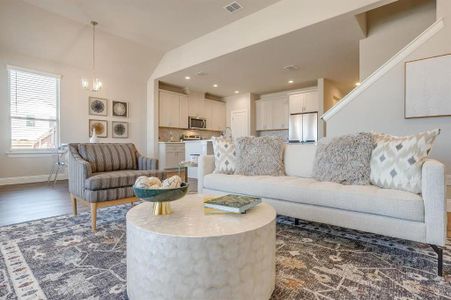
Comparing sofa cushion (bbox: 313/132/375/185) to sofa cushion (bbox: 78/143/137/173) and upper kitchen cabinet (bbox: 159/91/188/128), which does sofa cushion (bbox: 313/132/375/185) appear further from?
upper kitchen cabinet (bbox: 159/91/188/128)

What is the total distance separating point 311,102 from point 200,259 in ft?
21.0

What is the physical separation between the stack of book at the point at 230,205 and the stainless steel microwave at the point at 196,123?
21.1ft

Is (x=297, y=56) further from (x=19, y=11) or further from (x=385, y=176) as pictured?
(x=19, y=11)

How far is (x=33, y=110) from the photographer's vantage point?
5.16 meters

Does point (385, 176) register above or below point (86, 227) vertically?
above

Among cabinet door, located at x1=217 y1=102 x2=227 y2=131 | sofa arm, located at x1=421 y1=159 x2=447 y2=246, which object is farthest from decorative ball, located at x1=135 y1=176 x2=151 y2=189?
cabinet door, located at x1=217 y1=102 x2=227 y2=131

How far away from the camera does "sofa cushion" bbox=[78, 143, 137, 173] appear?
286 centimetres

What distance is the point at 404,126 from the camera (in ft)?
10.4

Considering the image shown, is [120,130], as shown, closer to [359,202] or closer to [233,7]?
[233,7]

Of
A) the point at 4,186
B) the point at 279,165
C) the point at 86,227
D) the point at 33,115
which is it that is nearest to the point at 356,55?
the point at 279,165

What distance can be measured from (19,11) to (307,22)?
15.4 ft

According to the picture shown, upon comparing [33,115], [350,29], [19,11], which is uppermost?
[19,11]

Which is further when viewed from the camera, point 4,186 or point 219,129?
point 219,129

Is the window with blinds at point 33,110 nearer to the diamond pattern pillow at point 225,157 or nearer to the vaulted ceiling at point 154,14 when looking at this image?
the vaulted ceiling at point 154,14
